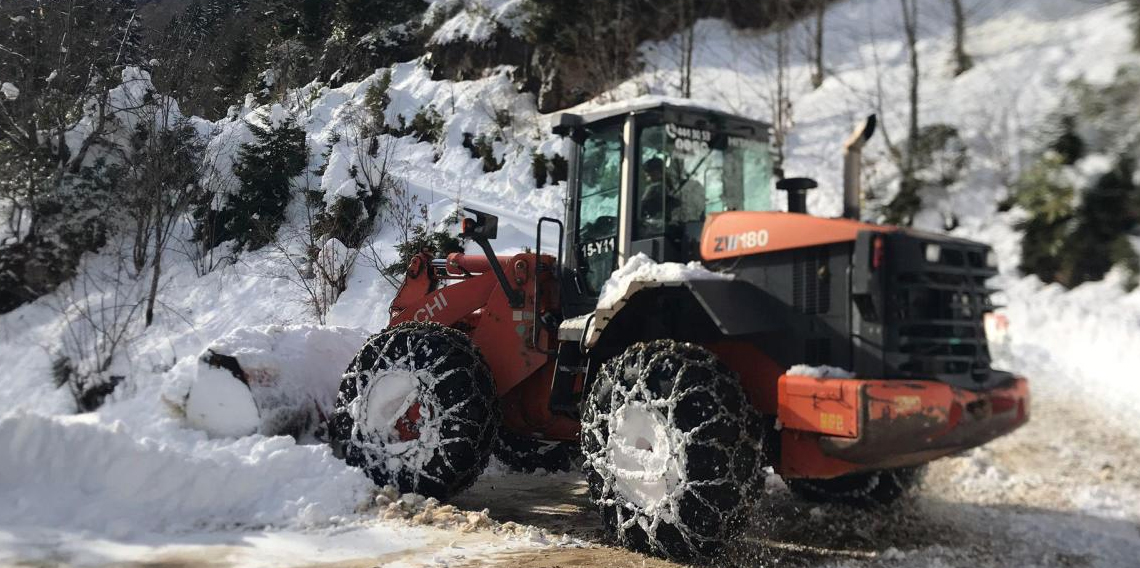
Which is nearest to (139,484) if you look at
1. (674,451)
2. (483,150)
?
(674,451)

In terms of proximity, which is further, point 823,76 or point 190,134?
point 823,76

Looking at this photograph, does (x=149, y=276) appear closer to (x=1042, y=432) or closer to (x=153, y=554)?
(x=153, y=554)

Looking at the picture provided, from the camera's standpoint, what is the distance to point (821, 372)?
368 centimetres

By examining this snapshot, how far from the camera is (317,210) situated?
757cm

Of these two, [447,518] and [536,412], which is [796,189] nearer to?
[536,412]

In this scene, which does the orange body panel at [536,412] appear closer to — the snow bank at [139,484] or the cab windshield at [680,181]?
the snow bank at [139,484]

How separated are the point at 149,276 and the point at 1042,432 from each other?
8249 millimetres

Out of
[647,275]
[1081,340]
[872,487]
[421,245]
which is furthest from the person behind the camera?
[1081,340]

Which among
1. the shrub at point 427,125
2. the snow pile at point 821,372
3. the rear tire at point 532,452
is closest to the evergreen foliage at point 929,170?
the shrub at point 427,125

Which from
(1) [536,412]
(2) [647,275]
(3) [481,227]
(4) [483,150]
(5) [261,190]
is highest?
(4) [483,150]

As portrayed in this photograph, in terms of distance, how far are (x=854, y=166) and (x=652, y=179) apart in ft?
3.78

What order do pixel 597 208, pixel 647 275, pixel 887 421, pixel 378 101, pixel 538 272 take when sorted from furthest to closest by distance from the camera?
pixel 378 101 → pixel 538 272 → pixel 597 208 → pixel 647 275 → pixel 887 421

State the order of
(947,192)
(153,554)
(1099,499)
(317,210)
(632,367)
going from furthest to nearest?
(947,192) → (317,210) → (1099,499) → (632,367) → (153,554)

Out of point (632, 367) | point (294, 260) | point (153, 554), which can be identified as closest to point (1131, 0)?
point (632, 367)
